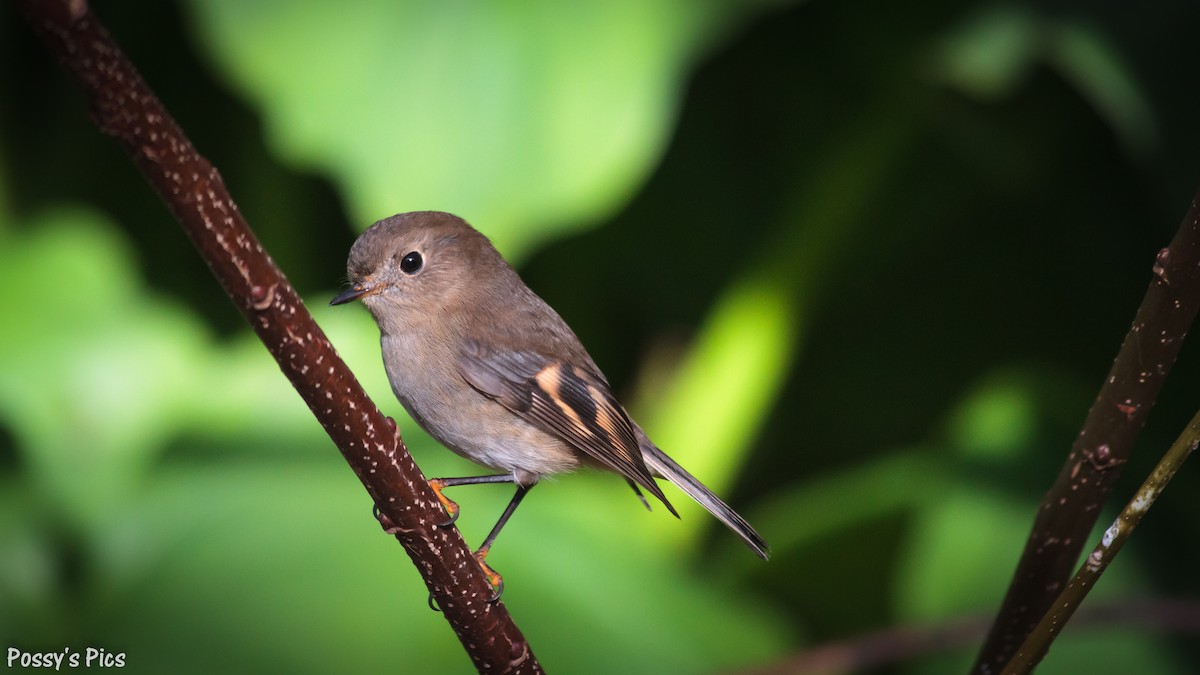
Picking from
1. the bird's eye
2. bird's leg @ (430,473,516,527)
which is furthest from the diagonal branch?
the bird's eye

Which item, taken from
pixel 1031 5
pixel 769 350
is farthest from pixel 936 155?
pixel 769 350

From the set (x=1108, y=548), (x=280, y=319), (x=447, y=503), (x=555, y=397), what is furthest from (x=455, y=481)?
(x=1108, y=548)

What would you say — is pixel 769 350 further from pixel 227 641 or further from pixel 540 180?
pixel 227 641

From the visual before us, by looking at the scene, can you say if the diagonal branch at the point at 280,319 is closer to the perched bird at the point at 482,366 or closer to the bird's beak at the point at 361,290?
the perched bird at the point at 482,366

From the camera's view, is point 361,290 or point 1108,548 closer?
point 1108,548

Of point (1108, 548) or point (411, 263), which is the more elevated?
point (411, 263)

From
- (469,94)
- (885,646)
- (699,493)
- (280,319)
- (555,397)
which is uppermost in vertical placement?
(469,94)

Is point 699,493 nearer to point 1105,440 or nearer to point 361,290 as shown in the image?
point 361,290
